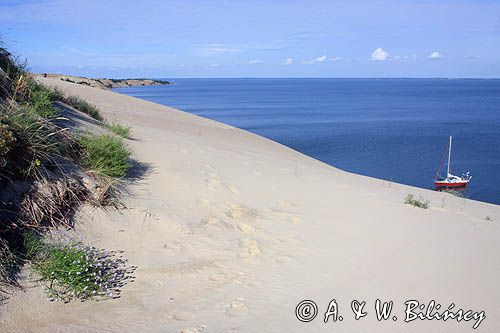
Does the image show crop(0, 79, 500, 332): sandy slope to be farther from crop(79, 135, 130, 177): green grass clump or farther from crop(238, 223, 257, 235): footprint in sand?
crop(79, 135, 130, 177): green grass clump

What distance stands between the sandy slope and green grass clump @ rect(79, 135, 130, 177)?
386mm

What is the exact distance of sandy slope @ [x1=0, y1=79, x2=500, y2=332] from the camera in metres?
3.96

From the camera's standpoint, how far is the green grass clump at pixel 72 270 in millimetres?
4043

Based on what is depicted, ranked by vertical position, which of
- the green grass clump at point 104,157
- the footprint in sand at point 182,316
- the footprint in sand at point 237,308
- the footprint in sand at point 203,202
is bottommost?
the footprint in sand at point 182,316

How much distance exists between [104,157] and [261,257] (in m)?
2.58

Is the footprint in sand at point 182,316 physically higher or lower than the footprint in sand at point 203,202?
lower

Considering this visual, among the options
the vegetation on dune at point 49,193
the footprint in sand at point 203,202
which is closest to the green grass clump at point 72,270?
the vegetation on dune at point 49,193

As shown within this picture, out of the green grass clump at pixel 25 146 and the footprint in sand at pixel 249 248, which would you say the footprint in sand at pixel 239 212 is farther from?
the green grass clump at pixel 25 146

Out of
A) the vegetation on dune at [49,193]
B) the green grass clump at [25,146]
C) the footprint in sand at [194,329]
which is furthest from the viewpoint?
the green grass clump at [25,146]

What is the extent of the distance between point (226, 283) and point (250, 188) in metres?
3.27

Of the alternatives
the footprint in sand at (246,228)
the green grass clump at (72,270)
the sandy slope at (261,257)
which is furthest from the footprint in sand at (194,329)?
the footprint in sand at (246,228)

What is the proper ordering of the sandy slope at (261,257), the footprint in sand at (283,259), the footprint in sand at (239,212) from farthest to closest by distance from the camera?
the footprint in sand at (239,212)
the footprint in sand at (283,259)
the sandy slope at (261,257)

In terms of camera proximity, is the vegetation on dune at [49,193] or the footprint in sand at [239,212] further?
the footprint in sand at [239,212]

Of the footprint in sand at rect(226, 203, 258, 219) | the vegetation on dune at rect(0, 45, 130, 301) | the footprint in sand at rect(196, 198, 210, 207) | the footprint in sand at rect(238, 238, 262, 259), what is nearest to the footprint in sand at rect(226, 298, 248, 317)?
the footprint in sand at rect(238, 238, 262, 259)
